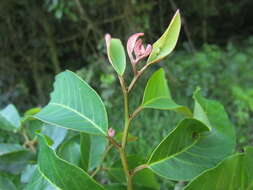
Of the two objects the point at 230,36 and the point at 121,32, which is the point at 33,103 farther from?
the point at 230,36

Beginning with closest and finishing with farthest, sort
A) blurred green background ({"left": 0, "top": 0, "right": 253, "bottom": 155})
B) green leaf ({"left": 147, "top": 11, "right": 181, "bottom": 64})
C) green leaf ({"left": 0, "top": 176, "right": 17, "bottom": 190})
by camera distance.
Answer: green leaf ({"left": 147, "top": 11, "right": 181, "bottom": 64}) → green leaf ({"left": 0, "top": 176, "right": 17, "bottom": 190}) → blurred green background ({"left": 0, "top": 0, "right": 253, "bottom": 155})

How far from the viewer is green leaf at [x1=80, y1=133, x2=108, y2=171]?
20.7 inches

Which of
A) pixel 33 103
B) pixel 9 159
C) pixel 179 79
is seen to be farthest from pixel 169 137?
pixel 33 103

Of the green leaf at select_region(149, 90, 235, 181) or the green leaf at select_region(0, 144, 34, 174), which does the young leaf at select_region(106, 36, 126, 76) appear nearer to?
the green leaf at select_region(149, 90, 235, 181)

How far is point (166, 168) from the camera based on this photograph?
1.36ft

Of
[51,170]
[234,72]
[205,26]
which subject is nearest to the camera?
[51,170]

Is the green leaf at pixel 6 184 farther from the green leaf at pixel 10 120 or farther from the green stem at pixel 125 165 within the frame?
the green stem at pixel 125 165

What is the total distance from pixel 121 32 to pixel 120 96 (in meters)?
0.50

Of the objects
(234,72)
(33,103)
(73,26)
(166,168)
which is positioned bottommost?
(234,72)

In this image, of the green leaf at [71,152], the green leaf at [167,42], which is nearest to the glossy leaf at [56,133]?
the green leaf at [71,152]

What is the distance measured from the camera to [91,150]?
0.56m

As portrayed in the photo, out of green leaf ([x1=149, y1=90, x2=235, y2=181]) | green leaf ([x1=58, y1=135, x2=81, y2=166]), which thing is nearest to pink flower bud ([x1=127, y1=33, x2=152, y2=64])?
green leaf ([x1=149, y1=90, x2=235, y2=181])

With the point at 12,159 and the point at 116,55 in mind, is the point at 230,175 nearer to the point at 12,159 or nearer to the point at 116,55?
the point at 116,55

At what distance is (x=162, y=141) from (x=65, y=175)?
12 centimetres
